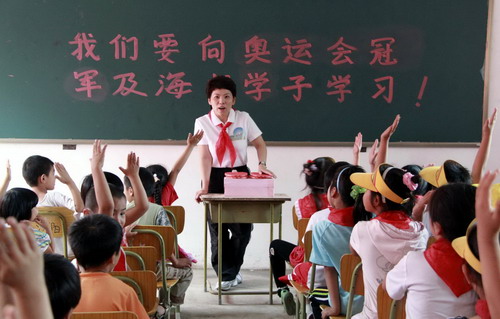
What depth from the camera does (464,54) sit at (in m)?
4.85

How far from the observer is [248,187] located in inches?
148

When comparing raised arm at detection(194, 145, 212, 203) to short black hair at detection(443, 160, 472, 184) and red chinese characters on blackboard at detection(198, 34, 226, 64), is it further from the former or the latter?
short black hair at detection(443, 160, 472, 184)

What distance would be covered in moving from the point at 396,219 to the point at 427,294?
508 millimetres

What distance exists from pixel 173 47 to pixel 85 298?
132 inches

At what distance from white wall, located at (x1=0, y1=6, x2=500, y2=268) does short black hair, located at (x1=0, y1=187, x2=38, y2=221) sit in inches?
87.6

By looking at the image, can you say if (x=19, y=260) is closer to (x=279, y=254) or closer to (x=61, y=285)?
(x=61, y=285)

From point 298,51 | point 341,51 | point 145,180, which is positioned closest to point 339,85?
point 341,51

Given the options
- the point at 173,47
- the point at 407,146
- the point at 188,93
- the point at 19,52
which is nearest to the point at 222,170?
the point at 188,93

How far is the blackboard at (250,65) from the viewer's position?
4.66 metres

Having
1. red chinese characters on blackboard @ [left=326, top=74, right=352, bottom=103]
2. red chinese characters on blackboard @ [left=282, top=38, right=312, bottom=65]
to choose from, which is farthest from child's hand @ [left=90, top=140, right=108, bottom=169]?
red chinese characters on blackboard @ [left=326, top=74, right=352, bottom=103]

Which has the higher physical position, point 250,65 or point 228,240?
point 250,65

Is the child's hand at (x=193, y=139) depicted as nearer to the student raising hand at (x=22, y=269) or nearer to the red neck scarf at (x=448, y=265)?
the red neck scarf at (x=448, y=265)

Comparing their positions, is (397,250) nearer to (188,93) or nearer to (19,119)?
(188,93)

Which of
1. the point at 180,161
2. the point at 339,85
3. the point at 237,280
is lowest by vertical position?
the point at 237,280
